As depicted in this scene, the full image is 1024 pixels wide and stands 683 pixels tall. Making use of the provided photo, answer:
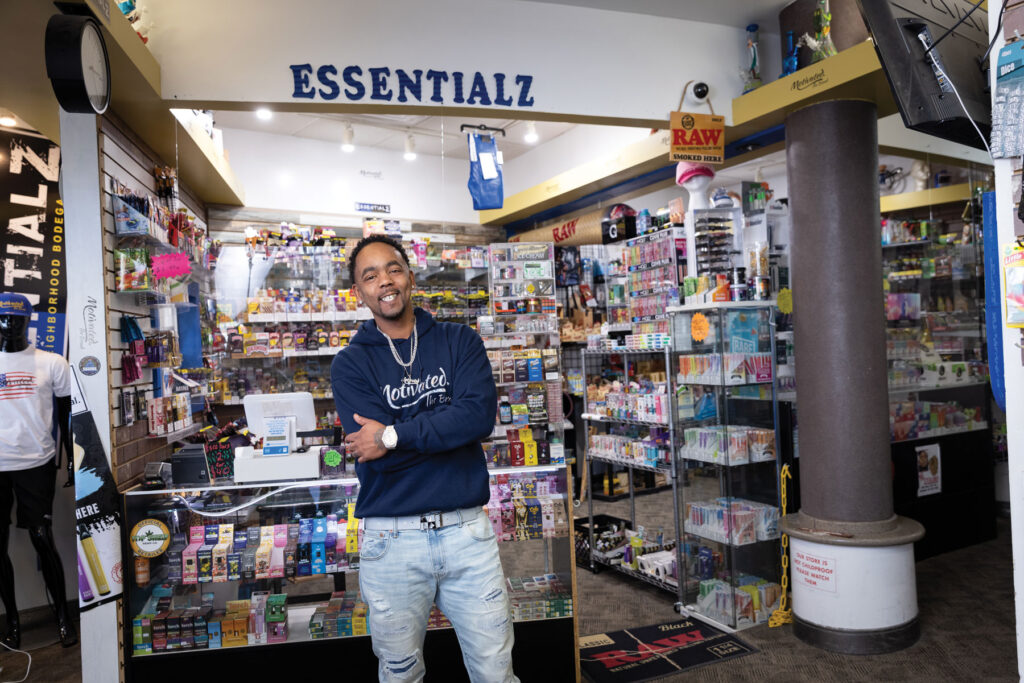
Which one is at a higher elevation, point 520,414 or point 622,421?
point 520,414

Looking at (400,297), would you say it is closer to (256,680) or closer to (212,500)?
(212,500)

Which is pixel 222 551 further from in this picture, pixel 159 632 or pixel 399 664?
pixel 399 664

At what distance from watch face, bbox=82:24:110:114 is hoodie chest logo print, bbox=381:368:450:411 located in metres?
1.65

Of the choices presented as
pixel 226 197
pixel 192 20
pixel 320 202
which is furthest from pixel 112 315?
pixel 320 202

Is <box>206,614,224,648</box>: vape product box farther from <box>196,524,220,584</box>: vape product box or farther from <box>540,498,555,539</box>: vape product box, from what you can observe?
<box>540,498,555,539</box>: vape product box

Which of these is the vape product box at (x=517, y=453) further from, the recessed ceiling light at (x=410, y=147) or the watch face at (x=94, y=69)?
the recessed ceiling light at (x=410, y=147)

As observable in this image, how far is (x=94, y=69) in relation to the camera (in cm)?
269

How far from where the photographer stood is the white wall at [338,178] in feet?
23.9

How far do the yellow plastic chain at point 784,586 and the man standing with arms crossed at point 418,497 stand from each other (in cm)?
256

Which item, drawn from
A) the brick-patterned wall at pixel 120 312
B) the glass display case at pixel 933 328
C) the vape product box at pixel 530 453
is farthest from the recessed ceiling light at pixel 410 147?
the vape product box at pixel 530 453

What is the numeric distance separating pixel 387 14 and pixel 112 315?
6.76 feet

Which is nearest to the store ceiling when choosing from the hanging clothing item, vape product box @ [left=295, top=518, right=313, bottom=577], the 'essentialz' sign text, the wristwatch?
the hanging clothing item

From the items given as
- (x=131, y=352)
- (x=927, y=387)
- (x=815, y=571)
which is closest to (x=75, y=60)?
(x=131, y=352)

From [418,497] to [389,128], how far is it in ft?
19.7
